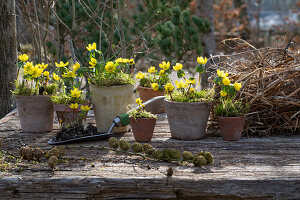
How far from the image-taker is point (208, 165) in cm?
247

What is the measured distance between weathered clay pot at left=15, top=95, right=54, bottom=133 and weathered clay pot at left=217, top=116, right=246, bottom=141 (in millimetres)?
1396

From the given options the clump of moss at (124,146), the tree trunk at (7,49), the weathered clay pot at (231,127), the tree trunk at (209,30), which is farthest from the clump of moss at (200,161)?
the tree trunk at (209,30)

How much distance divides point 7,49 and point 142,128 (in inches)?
79.7

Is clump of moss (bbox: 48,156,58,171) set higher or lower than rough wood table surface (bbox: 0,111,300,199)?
higher

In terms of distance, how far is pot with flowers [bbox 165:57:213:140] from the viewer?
2.96 m

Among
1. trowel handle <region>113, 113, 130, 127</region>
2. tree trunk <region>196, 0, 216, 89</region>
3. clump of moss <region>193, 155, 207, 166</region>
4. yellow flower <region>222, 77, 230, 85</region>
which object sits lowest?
clump of moss <region>193, 155, 207, 166</region>

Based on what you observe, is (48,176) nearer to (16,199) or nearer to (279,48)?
(16,199)

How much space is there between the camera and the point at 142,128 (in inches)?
117

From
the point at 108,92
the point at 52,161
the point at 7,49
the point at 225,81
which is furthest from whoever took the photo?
the point at 7,49

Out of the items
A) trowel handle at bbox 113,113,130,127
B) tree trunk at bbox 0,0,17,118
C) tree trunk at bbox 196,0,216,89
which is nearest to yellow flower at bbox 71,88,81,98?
trowel handle at bbox 113,113,130,127

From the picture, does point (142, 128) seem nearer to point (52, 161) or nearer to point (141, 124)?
point (141, 124)

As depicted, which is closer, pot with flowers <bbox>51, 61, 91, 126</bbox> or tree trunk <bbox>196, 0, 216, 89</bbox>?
pot with flowers <bbox>51, 61, 91, 126</bbox>

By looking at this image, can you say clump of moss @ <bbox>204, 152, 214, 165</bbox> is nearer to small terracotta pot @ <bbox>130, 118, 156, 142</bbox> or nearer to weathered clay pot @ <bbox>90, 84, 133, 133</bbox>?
small terracotta pot @ <bbox>130, 118, 156, 142</bbox>

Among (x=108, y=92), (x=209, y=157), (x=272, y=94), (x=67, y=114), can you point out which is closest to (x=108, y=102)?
(x=108, y=92)
